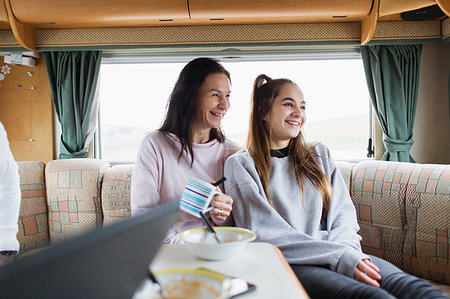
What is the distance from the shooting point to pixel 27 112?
123 inches

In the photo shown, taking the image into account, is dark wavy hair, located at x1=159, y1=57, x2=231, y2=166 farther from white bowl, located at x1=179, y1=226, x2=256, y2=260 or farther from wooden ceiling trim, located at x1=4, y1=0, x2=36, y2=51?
wooden ceiling trim, located at x1=4, y1=0, x2=36, y2=51

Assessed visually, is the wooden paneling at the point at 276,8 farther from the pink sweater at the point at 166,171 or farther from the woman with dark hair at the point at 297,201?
the pink sweater at the point at 166,171

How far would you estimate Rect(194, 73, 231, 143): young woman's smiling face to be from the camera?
168 cm

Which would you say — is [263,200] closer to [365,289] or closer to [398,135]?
[365,289]

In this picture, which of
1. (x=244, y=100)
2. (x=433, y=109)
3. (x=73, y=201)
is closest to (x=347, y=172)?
(x=244, y=100)

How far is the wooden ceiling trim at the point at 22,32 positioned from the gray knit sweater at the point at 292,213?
2115 mm

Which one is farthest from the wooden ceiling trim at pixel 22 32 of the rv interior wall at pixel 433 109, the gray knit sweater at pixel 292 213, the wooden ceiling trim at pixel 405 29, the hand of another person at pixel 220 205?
the rv interior wall at pixel 433 109

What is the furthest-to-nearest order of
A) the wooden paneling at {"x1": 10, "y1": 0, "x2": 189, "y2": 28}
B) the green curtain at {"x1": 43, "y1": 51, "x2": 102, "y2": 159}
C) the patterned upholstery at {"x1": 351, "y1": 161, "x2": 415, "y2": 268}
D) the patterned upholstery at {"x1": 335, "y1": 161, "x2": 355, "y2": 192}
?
the green curtain at {"x1": 43, "y1": 51, "x2": 102, "y2": 159}
the wooden paneling at {"x1": 10, "y1": 0, "x2": 189, "y2": 28}
the patterned upholstery at {"x1": 335, "y1": 161, "x2": 355, "y2": 192}
the patterned upholstery at {"x1": 351, "y1": 161, "x2": 415, "y2": 268}

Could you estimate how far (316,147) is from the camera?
177 centimetres

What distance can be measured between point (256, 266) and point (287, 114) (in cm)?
98

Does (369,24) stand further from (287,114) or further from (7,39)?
(7,39)

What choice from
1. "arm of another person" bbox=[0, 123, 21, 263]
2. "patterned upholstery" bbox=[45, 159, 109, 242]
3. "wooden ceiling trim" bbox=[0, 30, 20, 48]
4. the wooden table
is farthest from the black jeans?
"wooden ceiling trim" bbox=[0, 30, 20, 48]

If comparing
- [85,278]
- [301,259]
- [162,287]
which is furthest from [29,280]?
[301,259]

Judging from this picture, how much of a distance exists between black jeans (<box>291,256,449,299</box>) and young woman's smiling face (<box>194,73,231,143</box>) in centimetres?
77
